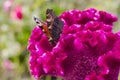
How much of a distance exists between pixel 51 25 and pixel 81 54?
0.17 meters

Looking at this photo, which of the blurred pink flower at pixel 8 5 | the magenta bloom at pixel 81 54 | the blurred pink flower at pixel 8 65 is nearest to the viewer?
the magenta bloom at pixel 81 54

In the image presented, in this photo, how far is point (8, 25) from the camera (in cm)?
604

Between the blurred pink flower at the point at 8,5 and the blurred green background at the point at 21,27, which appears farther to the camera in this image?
the blurred pink flower at the point at 8,5

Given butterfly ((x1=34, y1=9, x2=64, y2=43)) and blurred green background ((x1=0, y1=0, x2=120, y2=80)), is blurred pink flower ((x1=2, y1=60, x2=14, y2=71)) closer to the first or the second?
blurred green background ((x1=0, y1=0, x2=120, y2=80))

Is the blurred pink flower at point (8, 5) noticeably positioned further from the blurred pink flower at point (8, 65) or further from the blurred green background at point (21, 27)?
the blurred pink flower at point (8, 65)

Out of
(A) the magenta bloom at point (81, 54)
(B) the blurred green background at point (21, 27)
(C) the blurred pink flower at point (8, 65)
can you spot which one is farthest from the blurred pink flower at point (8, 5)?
(A) the magenta bloom at point (81, 54)

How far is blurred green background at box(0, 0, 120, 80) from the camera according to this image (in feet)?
17.7

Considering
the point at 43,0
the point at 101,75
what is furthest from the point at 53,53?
the point at 43,0

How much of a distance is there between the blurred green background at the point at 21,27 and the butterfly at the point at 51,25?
3042 mm

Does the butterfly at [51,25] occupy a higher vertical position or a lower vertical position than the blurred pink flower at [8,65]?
lower

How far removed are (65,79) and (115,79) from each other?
20 cm

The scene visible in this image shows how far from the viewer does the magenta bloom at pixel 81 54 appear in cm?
203

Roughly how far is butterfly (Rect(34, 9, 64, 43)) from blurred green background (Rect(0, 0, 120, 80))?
3042mm

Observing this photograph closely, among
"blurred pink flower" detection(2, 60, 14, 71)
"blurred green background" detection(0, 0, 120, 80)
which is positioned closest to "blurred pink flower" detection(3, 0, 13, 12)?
"blurred green background" detection(0, 0, 120, 80)
